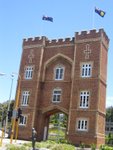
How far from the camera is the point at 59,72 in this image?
154ft

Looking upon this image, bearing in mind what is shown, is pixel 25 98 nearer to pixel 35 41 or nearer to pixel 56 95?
pixel 56 95

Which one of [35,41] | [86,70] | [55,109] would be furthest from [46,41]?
[55,109]

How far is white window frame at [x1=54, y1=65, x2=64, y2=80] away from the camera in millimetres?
46678

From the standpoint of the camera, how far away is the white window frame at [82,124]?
41.4 m

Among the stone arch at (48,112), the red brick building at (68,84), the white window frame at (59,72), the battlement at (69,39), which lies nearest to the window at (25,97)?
the red brick building at (68,84)

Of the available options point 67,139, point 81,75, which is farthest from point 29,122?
point 81,75

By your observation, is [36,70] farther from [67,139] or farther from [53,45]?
[67,139]

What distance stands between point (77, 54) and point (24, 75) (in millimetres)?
9825

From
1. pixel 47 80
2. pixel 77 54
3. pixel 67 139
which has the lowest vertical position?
pixel 67 139

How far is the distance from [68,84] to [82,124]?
679 cm

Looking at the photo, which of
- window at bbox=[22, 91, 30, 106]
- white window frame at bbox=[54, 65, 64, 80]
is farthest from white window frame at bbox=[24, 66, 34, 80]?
white window frame at bbox=[54, 65, 64, 80]

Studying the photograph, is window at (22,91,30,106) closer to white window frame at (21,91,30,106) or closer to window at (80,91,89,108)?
white window frame at (21,91,30,106)

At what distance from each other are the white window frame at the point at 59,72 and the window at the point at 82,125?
781 cm

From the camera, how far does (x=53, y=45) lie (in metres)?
48.6
